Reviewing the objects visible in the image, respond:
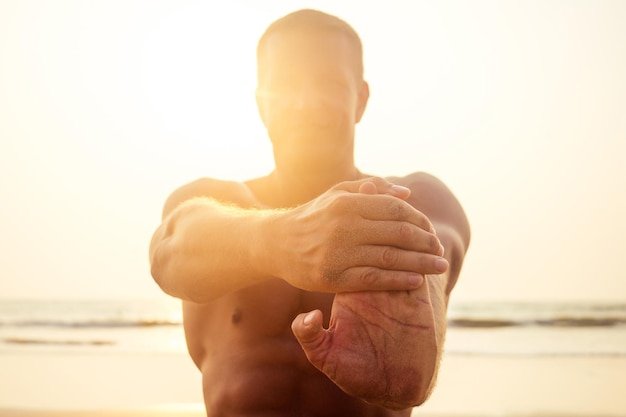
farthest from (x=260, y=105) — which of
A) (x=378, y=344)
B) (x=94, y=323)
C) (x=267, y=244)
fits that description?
(x=94, y=323)

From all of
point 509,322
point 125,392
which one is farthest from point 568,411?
point 509,322

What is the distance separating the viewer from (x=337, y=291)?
48.3 inches

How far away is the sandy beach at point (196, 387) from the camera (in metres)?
5.82

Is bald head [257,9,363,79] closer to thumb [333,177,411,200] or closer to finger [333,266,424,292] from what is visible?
thumb [333,177,411,200]

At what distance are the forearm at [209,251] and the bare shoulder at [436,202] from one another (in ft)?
2.61

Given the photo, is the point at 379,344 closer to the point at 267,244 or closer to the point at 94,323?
the point at 267,244

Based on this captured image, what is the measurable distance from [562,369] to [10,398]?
6.29m

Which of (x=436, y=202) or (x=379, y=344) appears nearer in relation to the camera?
(x=379, y=344)

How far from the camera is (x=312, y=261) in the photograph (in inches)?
48.5

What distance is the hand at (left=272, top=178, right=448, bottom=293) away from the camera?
1199 mm

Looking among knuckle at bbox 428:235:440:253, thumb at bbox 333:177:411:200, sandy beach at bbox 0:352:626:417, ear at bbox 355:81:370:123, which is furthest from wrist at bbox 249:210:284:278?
sandy beach at bbox 0:352:626:417

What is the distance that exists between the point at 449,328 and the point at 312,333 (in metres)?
12.8

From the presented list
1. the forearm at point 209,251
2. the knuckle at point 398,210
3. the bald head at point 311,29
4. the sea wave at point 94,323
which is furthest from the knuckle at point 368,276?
the sea wave at point 94,323

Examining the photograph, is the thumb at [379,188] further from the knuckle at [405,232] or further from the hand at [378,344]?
the hand at [378,344]
